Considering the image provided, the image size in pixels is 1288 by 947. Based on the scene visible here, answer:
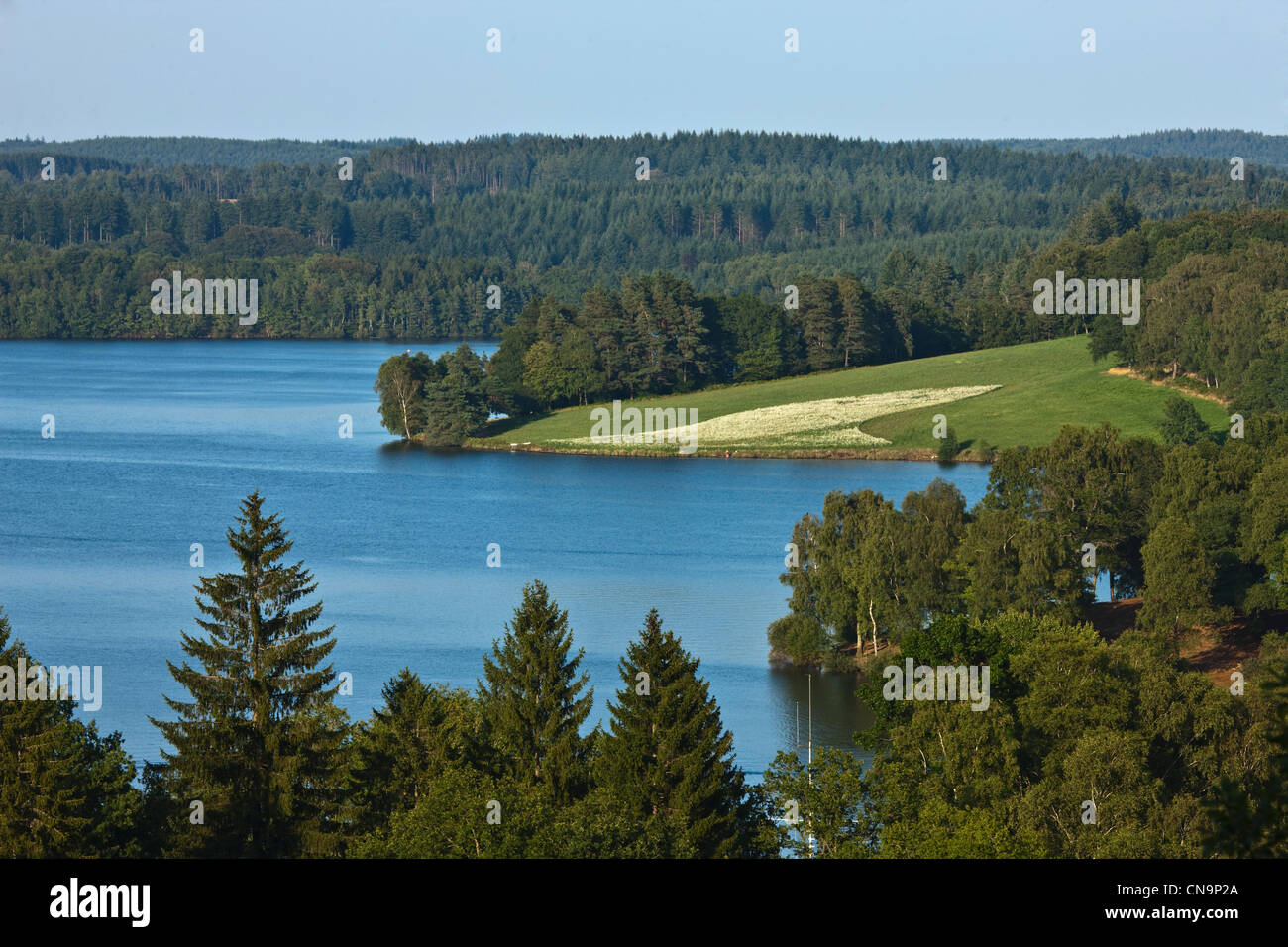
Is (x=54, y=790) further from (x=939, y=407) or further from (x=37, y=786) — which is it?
(x=939, y=407)

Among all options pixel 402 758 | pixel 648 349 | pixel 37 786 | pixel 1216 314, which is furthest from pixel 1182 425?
pixel 37 786

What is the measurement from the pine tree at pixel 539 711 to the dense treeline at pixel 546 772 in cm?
4

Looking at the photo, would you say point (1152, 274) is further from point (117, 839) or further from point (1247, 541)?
point (117, 839)

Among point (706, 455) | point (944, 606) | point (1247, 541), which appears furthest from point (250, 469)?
point (1247, 541)

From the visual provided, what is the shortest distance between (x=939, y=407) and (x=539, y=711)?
8239cm

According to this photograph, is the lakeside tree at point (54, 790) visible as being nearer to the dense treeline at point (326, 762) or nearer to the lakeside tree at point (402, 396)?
the dense treeline at point (326, 762)

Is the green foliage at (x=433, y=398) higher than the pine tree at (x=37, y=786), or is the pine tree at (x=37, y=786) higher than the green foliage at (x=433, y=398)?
the green foliage at (x=433, y=398)

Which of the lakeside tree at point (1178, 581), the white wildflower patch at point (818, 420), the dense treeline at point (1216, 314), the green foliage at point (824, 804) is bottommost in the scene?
the green foliage at point (824, 804)

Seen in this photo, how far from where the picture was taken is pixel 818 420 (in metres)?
109

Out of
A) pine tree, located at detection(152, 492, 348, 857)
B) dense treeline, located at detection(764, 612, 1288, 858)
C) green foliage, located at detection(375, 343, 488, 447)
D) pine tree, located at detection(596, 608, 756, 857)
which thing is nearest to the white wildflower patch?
green foliage, located at detection(375, 343, 488, 447)

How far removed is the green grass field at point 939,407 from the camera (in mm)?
99312

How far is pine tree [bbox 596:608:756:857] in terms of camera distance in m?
26.6

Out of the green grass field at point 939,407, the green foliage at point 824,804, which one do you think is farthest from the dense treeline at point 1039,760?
the green grass field at point 939,407
